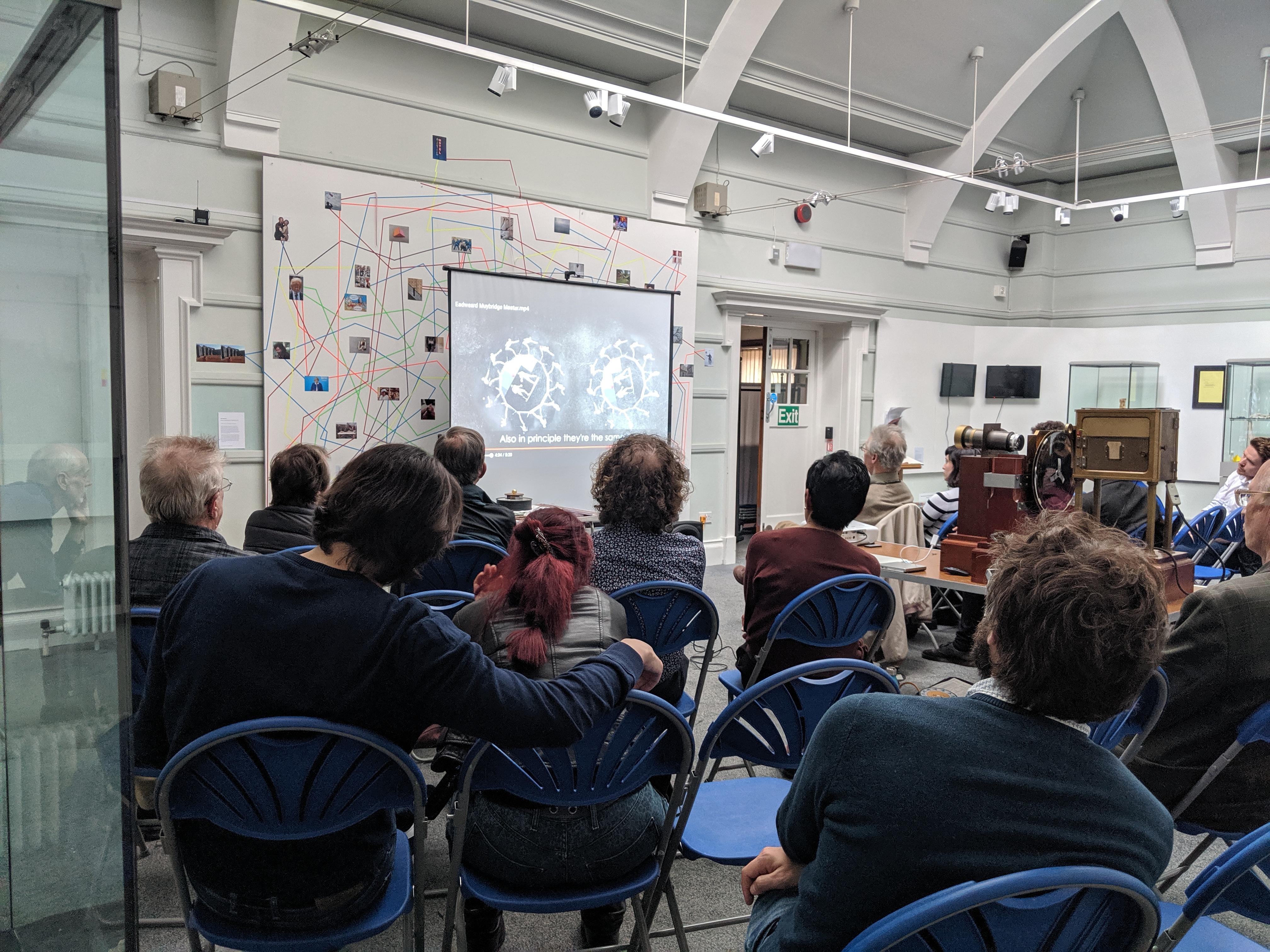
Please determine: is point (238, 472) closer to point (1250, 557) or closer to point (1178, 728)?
point (1178, 728)

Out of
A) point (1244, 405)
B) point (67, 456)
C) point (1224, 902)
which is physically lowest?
point (1224, 902)

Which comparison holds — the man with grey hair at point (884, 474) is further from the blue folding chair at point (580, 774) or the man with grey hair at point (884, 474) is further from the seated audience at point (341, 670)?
the seated audience at point (341, 670)

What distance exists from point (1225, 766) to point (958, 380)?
751 centimetres

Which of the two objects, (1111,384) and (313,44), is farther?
(1111,384)

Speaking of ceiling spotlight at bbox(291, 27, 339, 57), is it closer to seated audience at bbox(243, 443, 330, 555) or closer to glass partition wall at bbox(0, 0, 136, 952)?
seated audience at bbox(243, 443, 330, 555)

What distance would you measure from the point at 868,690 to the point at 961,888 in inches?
39.5

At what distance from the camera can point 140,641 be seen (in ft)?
6.22

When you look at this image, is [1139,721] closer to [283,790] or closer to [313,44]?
[283,790]

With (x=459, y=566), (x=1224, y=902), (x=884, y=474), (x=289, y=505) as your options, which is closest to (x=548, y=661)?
(x=1224, y=902)

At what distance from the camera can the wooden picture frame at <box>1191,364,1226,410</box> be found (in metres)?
7.98

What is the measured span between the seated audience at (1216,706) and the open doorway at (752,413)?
240 inches

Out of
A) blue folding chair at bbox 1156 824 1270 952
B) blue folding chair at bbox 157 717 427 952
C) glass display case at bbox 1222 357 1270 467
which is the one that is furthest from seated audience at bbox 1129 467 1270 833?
glass display case at bbox 1222 357 1270 467

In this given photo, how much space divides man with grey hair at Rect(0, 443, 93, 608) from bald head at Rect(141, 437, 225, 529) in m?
1.02

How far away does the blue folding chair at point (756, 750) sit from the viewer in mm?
1604
